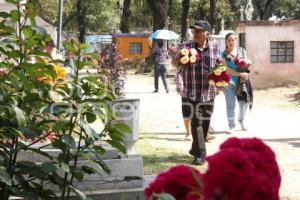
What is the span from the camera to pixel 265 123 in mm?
12391

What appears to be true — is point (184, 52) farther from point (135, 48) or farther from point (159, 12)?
point (135, 48)

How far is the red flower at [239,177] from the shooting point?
1733 mm

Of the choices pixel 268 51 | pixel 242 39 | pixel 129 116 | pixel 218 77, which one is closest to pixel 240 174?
pixel 129 116

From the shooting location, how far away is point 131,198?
5.24 metres

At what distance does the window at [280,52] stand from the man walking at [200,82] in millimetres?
12593

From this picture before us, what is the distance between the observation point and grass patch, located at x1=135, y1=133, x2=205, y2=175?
7.94 m

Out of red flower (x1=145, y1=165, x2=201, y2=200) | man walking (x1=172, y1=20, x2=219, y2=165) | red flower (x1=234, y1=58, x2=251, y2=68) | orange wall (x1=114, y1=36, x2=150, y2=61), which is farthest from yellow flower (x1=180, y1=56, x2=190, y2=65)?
orange wall (x1=114, y1=36, x2=150, y2=61)

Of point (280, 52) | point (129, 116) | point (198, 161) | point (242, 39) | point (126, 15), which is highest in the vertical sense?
point (126, 15)

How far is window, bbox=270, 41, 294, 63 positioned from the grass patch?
34.1ft

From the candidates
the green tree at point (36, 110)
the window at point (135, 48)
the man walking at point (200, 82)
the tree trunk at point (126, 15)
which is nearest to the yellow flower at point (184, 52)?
the man walking at point (200, 82)

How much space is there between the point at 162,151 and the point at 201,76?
4.99ft

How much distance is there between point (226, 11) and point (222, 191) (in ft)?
171

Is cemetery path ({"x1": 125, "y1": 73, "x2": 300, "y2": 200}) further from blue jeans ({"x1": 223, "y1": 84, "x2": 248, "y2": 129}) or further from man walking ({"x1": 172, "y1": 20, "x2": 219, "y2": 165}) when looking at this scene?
man walking ({"x1": 172, "y1": 20, "x2": 219, "y2": 165})

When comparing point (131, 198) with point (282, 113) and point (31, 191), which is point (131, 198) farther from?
point (282, 113)
